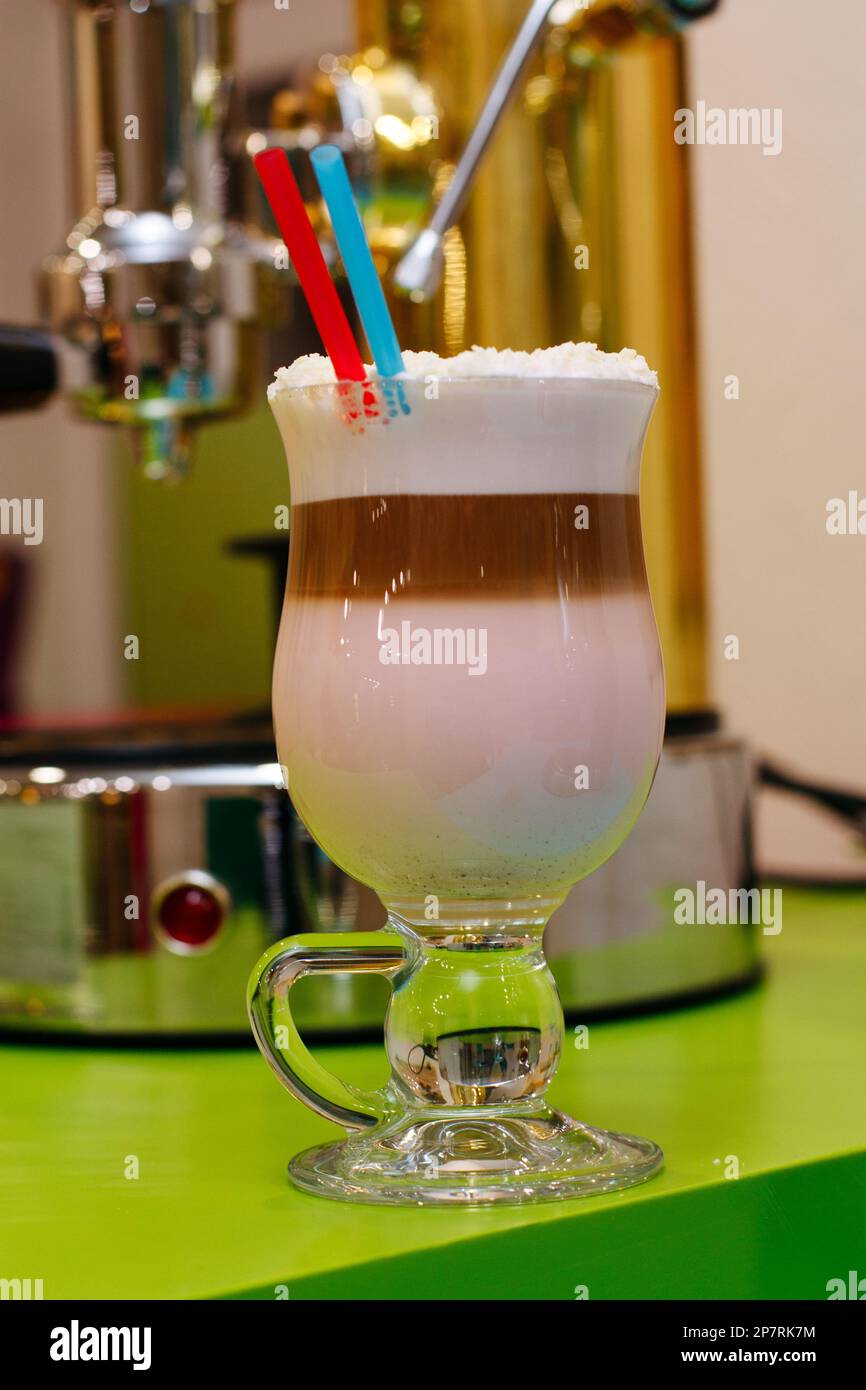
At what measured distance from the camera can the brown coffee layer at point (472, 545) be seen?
0.48 metres

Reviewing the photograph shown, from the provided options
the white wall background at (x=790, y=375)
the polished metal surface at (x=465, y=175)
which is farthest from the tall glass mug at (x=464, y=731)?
the white wall background at (x=790, y=375)

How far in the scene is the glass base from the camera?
1.54ft

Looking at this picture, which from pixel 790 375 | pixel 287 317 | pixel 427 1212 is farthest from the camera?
pixel 790 375

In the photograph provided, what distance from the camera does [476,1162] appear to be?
1.58 ft

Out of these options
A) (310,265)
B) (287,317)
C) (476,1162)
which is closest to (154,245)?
(287,317)

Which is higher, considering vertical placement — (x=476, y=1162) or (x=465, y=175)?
(x=465, y=175)

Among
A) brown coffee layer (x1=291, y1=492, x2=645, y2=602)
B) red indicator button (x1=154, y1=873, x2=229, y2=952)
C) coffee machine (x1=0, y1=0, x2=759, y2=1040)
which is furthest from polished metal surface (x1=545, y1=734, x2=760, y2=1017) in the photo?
A: brown coffee layer (x1=291, y1=492, x2=645, y2=602)

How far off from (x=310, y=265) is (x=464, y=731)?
0.42 ft

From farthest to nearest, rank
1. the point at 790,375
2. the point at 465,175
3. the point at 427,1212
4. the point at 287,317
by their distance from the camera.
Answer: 1. the point at 790,375
2. the point at 287,317
3. the point at 465,175
4. the point at 427,1212

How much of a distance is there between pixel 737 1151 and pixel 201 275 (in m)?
0.38

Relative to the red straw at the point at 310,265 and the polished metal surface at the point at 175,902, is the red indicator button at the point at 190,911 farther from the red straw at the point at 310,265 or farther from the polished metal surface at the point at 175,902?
the red straw at the point at 310,265

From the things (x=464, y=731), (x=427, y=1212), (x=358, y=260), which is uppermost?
(x=358, y=260)

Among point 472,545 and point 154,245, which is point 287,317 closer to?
point 154,245

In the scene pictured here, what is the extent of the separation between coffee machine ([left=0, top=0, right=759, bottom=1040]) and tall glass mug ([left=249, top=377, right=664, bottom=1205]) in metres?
0.17
